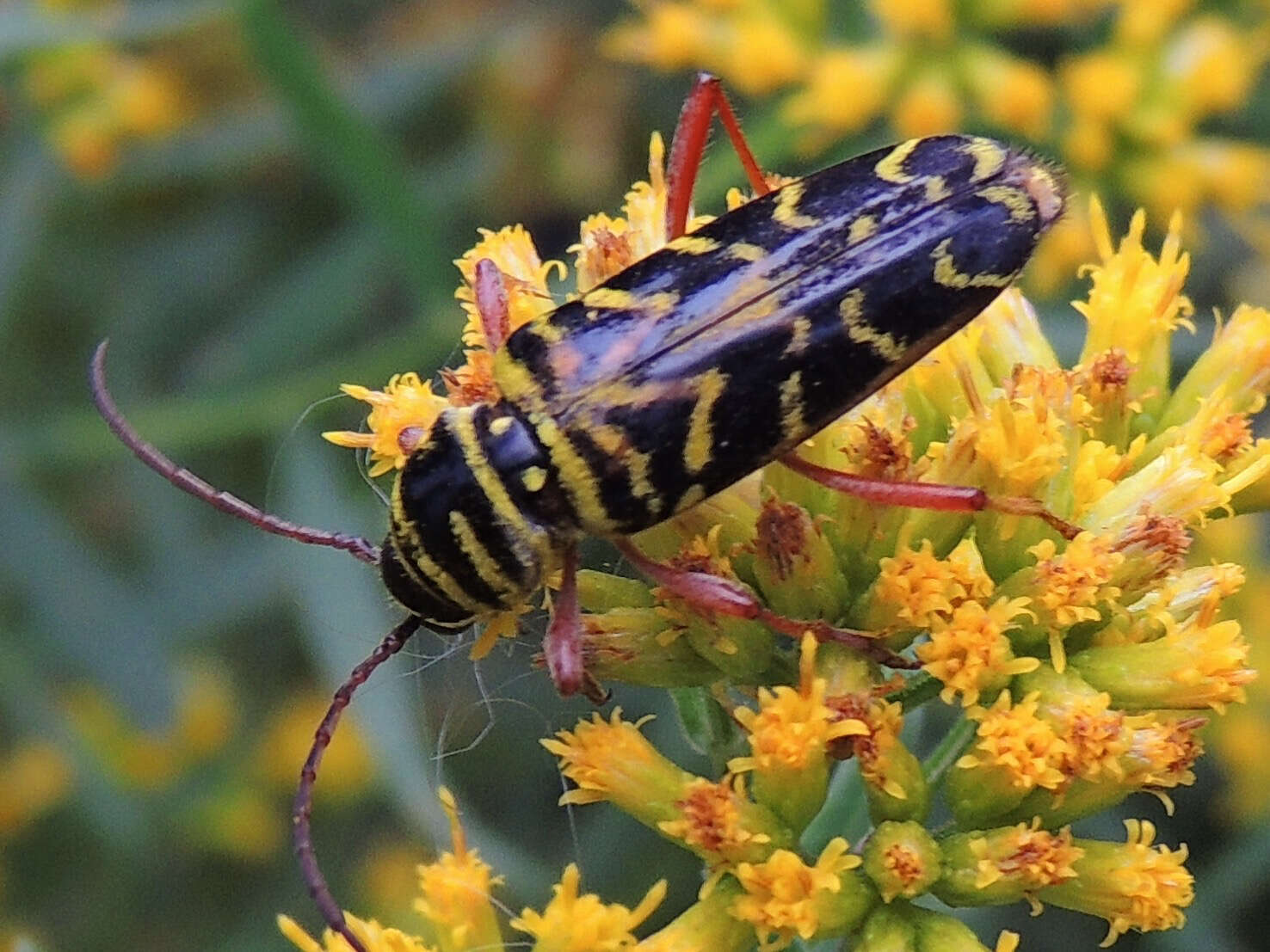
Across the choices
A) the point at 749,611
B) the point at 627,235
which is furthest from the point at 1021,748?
the point at 627,235

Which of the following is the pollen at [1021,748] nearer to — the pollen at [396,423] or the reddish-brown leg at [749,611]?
the reddish-brown leg at [749,611]

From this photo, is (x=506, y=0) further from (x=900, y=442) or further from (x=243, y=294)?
(x=900, y=442)

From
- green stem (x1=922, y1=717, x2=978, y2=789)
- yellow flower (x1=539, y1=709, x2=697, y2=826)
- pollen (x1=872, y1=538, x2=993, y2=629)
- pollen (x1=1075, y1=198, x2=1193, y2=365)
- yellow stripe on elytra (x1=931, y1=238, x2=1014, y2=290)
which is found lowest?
green stem (x1=922, y1=717, x2=978, y2=789)

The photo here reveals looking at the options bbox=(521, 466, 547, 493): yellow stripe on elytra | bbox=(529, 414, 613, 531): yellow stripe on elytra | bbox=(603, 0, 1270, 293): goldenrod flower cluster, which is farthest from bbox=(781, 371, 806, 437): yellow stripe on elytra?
bbox=(603, 0, 1270, 293): goldenrod flower cluster

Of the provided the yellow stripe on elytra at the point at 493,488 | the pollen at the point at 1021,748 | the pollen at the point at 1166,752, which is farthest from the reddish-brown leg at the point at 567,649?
the pollen at the point at 1166,752

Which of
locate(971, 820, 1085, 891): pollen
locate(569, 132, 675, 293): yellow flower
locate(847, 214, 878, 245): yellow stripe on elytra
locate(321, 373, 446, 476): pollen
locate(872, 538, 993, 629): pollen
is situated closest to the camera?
locate(971, 820, 1085, 891): pollen

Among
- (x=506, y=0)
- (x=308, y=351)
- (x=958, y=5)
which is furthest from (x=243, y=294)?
(x=958, y=5)

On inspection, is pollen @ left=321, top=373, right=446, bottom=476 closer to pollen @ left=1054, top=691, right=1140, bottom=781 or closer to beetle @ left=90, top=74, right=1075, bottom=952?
beetle @ left=90, top=74, right=1075, bottom=952
